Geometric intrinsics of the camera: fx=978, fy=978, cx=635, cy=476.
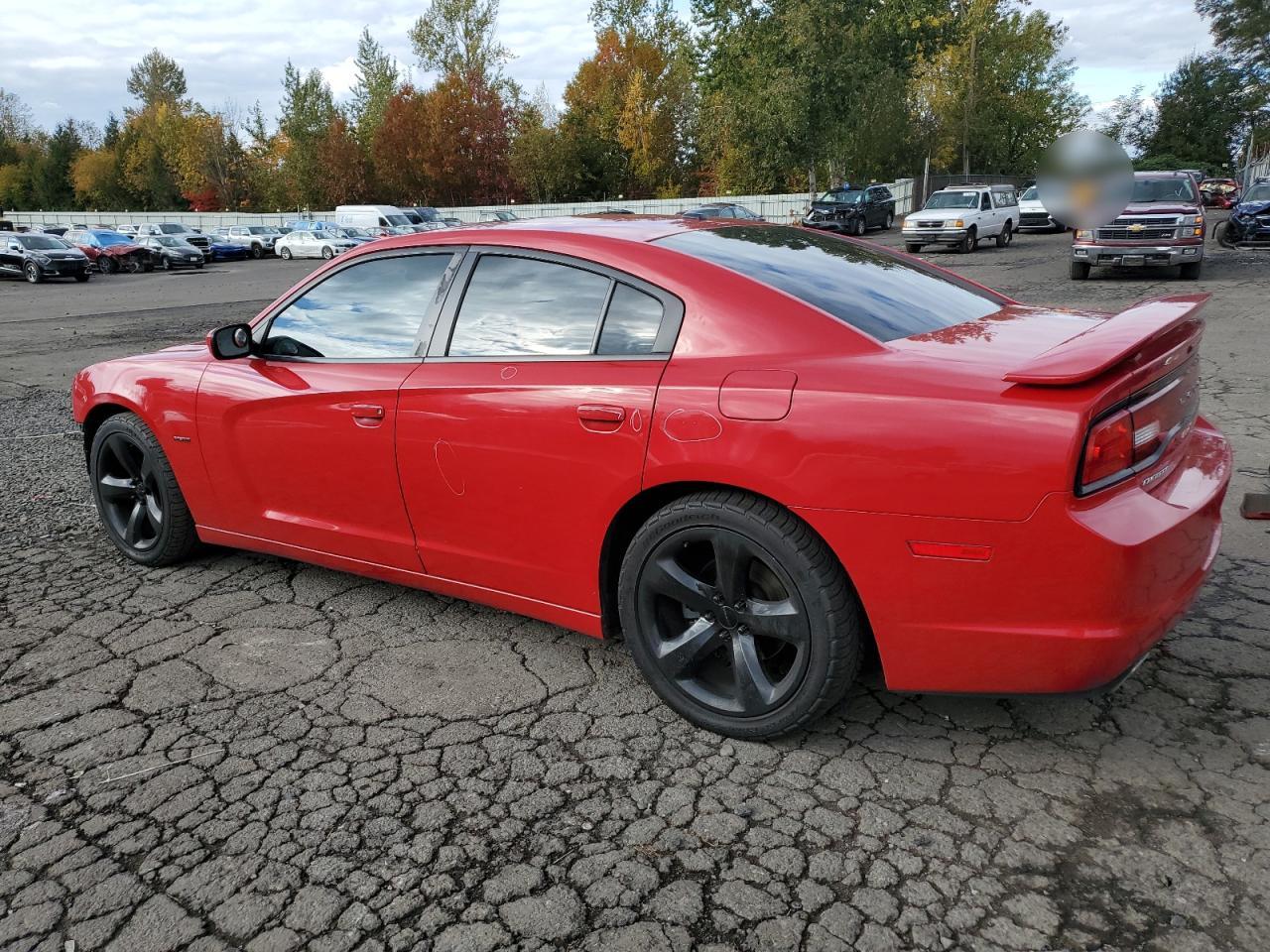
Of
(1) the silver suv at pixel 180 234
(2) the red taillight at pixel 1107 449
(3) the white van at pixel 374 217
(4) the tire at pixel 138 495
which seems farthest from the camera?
(3) the white van at pixel 374 217

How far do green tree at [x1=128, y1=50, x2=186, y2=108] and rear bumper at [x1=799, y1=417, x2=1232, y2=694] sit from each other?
11216 cm

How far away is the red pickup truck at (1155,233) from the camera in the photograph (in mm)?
16000

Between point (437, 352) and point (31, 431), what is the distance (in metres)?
6.12

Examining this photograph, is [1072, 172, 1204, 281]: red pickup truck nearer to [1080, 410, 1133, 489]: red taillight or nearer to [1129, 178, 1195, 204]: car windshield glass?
[1129, 178, 1195, 204]: car windshield glass

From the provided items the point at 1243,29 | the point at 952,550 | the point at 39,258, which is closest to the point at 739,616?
the point at 952,550

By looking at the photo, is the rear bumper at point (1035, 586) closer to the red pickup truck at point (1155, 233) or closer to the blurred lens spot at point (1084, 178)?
the blurred lens spot at point (1084, 178)

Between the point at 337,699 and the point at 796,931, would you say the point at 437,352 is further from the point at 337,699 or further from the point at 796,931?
the point at 796,931

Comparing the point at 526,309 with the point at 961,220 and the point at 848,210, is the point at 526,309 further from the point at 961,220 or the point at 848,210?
the point at 848,210

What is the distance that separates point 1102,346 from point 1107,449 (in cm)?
28

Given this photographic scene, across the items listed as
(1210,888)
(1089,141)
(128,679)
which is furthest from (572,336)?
(1089,141)

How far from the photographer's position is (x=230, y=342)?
12.9ft

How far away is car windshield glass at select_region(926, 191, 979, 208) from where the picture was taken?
26.6 meters

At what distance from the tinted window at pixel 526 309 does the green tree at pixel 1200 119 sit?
261 feet

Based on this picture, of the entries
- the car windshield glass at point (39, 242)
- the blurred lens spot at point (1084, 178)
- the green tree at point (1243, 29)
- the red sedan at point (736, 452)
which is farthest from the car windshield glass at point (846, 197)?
the green tree at point (1243, 29)
